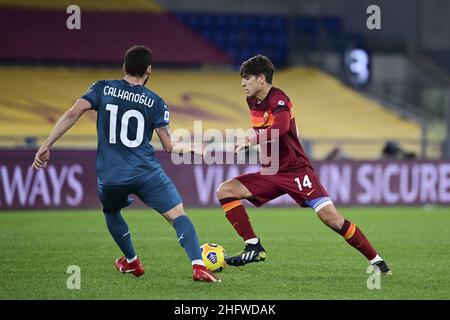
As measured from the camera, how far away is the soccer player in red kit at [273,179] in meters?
9.58

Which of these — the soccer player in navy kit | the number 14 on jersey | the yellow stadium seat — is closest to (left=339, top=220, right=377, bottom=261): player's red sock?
the number 14 on jersey

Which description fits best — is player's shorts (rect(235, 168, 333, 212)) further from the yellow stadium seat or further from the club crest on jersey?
the yellow stadium seat

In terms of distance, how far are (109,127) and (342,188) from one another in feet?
42.9

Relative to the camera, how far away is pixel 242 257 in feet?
32.5

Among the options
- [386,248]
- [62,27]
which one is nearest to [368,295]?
[386,248]

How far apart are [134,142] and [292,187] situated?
1.74m

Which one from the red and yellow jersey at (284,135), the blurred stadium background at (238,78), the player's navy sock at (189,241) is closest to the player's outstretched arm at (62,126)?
the player's navy sock at (189,241)

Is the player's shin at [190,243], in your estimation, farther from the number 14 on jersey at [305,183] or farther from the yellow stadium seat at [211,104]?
the yellow stadium seat at [211,104]

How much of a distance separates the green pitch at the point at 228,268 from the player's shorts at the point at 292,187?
0.72 m

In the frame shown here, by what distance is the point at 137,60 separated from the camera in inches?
344

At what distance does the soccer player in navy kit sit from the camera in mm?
8781

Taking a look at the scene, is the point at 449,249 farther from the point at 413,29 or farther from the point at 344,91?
the point at 413,29

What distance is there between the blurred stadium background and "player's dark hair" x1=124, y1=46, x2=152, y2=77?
1073 centimetres

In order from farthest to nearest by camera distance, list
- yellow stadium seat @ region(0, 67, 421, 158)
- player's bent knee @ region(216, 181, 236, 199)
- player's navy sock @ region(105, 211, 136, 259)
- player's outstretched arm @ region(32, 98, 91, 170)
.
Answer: yellow stadium seat @ region(0, 67, 421, 158), player's bent knee @ region(216, 181, 236, 199), player's navy sock @ region(105, 211, 136, 259), player's outstretched arm @ region(32, 98, 91, 170)
